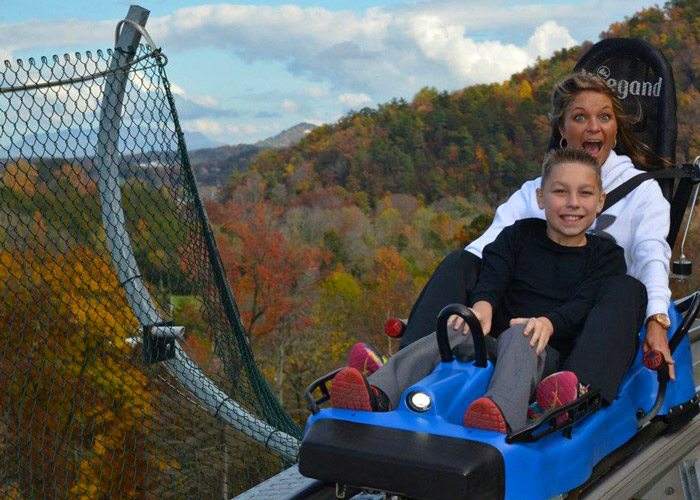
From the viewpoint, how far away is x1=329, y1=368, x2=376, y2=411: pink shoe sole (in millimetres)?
2457

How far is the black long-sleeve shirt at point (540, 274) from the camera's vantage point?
290cm

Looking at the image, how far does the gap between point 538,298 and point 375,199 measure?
50.1m

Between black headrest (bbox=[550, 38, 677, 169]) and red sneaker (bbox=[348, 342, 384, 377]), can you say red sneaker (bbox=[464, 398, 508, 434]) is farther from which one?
black headrest (bbox=[550, 38, 677, 169])

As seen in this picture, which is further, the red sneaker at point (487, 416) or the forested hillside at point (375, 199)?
the forested hillside at point (375, 199)

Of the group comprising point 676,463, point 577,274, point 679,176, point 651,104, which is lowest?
point 676,463

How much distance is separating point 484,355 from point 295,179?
168ft

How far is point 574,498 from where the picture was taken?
2709 mm

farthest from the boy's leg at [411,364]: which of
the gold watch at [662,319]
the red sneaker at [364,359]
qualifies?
the gold watch at [662,319]

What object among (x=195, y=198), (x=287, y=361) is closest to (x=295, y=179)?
(x=287, y=361)

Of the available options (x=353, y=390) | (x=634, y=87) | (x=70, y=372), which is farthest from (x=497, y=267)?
(x=70, y=372)

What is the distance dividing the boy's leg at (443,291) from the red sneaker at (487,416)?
51 centimetres

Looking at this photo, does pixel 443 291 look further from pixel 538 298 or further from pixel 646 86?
pixel 646 86

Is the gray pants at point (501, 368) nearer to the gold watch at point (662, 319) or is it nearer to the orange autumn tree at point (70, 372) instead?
the gold watch at point (662, 319)

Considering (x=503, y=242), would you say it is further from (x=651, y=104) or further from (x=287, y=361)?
(x=287, y=361)
